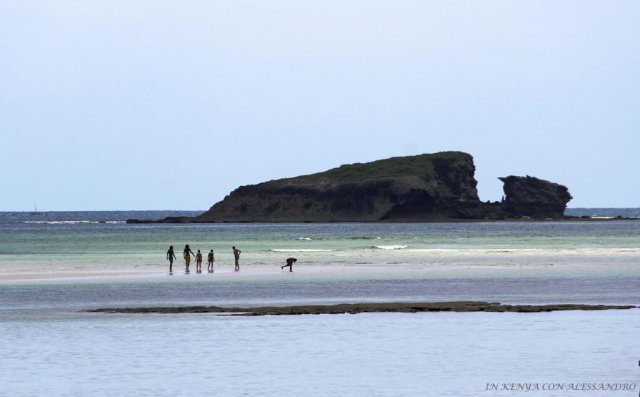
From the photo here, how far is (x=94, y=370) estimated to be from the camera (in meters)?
25.9

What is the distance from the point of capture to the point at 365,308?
39656mm

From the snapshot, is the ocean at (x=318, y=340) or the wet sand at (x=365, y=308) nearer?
the ocean at (x=318, y=340)

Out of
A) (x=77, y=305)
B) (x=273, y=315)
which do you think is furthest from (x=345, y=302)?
(x=77, y=305)

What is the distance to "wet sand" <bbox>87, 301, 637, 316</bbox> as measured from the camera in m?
38.8

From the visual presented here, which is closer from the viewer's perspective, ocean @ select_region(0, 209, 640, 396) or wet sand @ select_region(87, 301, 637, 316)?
ocean @ select_region(0, 209, 640, 396)

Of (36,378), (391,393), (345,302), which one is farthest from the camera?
(345,302)

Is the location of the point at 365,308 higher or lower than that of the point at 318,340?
higher

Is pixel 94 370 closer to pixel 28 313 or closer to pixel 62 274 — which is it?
pixel 28 313

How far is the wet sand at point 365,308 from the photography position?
38844mm

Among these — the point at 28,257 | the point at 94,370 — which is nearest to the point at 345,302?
the point at 94,370

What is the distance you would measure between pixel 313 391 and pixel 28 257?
72588mm

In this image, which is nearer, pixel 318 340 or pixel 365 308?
pixel 318 340

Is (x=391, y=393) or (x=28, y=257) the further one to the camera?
(x=28, y=257)

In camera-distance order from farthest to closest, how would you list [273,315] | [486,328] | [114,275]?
1. [114,275]
2. [273,315]
3. [486,328]
